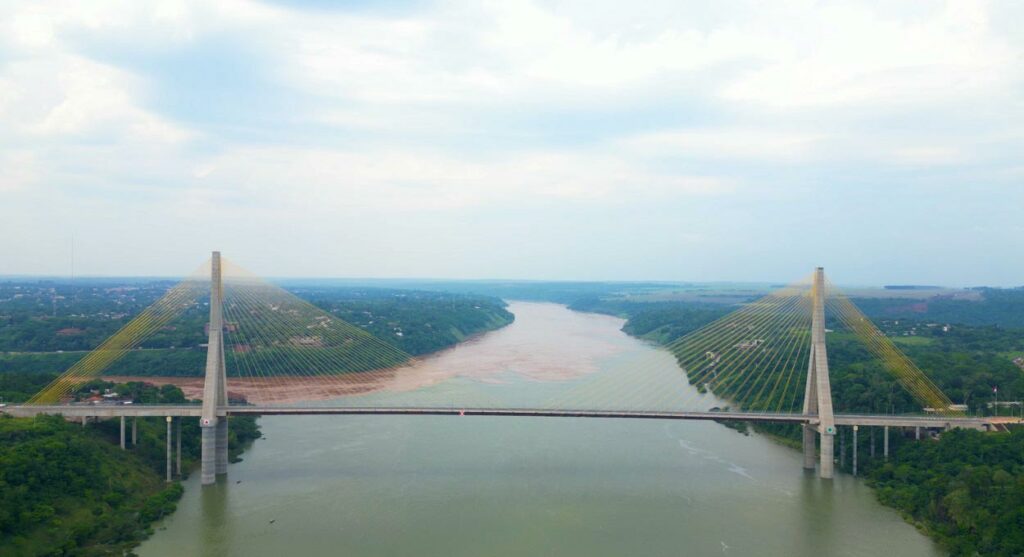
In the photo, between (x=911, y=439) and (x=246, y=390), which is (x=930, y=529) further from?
(x=246, y=390)

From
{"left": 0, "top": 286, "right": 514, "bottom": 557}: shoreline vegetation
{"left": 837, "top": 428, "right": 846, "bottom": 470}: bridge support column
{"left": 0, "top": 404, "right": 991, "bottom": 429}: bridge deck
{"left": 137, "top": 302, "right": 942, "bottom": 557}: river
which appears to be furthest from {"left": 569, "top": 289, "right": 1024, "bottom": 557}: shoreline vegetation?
{"left": 0, "top": 286, "right": 514, "bottom": 557}: shoreline vegetation

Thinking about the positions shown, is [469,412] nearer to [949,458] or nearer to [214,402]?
[214,402]

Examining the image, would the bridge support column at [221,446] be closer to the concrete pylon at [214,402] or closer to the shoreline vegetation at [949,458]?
the concrete pylon at [214,402]

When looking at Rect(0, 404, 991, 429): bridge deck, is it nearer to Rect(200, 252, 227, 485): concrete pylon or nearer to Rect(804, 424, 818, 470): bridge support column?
Rect(200, 252, 227, 485): concrete pylon

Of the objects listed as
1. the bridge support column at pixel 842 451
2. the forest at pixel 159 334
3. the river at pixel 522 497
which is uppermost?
the forest at pixel 159 334

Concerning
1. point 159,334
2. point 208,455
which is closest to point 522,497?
point 208,455

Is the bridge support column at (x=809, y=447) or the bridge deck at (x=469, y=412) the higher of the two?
the bridge deck at (x=469, y=412)

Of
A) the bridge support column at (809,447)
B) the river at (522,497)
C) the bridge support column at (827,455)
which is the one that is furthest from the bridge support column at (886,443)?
the bridge support column at (809,447)
